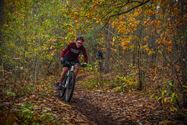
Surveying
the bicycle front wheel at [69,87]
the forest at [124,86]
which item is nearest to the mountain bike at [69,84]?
the bicycle front wheel at [69,87]

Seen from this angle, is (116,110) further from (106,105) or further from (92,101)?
(92,101)

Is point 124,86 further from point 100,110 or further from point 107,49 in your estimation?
point 107,49

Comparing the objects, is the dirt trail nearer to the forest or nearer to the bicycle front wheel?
the forest

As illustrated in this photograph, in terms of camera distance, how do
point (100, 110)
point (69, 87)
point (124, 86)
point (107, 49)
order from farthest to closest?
point (107, 49)
point (124, 86)
point (69, 87)
point (100, 110)


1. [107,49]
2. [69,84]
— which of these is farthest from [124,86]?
[107,49]

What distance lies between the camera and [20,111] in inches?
266

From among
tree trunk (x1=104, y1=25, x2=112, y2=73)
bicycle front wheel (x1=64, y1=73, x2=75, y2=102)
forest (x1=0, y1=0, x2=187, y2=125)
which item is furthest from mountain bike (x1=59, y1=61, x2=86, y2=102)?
tree trunk (x1=104, y1=25, x2=112, y2=73)

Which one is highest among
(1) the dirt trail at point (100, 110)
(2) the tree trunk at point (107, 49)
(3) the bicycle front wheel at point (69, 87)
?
(2) the tree trunk at point (107, 49)

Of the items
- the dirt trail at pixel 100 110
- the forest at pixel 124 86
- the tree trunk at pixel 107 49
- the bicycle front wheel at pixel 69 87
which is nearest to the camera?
the forest at pixel 124 86

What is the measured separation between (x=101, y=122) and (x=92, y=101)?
320 centimetres

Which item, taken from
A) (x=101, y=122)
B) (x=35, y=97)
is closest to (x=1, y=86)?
(x=35, y=97)

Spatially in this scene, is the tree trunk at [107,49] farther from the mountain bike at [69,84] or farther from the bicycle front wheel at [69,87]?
the bicycle front wheel at [69,87]

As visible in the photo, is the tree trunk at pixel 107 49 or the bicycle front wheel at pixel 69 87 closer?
the bicycle front wheel at pixel 69 87

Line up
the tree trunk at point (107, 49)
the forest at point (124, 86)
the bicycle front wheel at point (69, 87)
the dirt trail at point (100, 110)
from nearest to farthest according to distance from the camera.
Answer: the forest at point (124, 86), the dirt trail at point (100, 110), the bicycle front wheel at point (69, 87), the tree trunk at point (107, 49)
